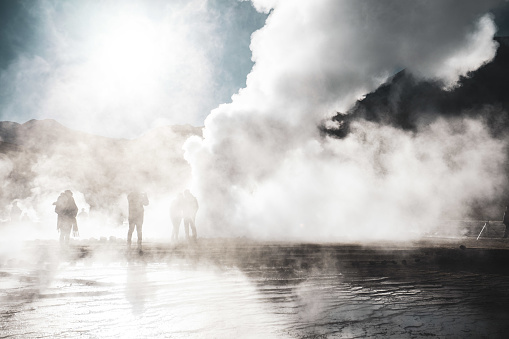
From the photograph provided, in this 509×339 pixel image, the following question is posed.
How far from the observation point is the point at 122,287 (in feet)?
14.2

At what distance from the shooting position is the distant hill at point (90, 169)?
4038 centimetres

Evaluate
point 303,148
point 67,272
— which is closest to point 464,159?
point 303,148

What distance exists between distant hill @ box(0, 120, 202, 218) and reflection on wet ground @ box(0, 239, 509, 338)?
25426mm

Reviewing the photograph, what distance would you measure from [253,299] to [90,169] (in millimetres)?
70876

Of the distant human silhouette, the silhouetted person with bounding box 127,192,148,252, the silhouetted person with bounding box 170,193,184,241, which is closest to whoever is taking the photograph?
the silhouetted person with bounding box 127,192,148,252

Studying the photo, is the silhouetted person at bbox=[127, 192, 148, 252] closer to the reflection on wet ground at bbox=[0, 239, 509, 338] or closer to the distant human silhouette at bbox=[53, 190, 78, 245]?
the distant human silhouette at bbox=[53, 190, 78, 245]

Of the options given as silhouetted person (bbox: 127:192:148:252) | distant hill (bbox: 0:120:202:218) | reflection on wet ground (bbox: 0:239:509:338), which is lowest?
reflection on wet ground (bbox: 0:239:509:338)

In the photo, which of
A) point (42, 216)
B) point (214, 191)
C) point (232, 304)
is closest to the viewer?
point (232, 304)

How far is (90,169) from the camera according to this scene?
220 feet

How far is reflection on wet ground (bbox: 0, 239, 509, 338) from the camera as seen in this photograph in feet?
8.38

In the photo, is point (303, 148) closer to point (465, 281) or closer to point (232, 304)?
point (465, 281)

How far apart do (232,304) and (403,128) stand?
3058 inches

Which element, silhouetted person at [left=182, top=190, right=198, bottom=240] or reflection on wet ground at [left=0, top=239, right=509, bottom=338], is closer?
reflection on wet ground at [left=0, top=239, right=509, bottom=338]

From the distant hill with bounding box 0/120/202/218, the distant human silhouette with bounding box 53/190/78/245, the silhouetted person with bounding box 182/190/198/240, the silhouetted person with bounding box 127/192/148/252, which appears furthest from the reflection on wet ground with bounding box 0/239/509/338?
the distant hill with bounding box 0/120/202/218
